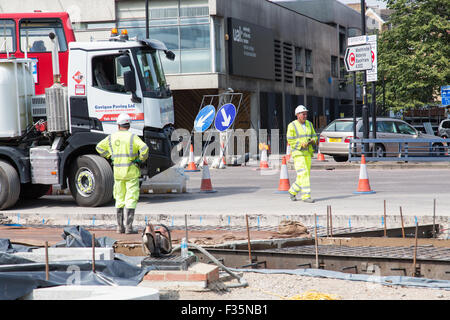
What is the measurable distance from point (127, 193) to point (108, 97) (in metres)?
3.77

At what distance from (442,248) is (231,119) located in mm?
14381

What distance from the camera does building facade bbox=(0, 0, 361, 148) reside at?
3588 centimetres

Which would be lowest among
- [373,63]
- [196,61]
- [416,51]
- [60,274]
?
[60,274]

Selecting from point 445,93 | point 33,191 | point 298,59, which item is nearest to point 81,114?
point 33,191

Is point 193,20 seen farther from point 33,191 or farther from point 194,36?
point 33,191

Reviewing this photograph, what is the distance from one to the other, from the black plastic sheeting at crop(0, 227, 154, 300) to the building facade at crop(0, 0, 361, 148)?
72.2ft

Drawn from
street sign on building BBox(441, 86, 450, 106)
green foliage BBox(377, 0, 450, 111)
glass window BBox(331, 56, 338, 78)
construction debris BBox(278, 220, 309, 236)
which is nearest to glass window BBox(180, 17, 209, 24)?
green foliage BBox(377, 0, 450, 111)

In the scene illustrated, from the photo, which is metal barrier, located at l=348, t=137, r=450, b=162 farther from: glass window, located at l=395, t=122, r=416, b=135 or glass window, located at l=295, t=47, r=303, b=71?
glass window, located at l=295, t=47, r=303, b=71

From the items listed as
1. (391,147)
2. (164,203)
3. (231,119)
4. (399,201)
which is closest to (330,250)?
(399,201)

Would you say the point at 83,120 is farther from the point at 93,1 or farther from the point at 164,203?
the point at 93,1

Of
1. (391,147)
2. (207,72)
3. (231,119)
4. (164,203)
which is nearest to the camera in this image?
(164,203)

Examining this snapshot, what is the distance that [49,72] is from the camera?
15695mm

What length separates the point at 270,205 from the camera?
1426cm
